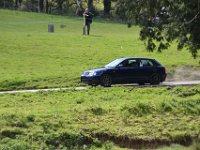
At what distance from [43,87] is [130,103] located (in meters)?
9.36

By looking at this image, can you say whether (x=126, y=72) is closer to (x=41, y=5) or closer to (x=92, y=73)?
(x=92, y=73)

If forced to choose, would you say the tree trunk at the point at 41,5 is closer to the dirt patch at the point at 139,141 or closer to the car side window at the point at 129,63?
the car side window at the point at 129,63

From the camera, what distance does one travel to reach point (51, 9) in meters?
91.9

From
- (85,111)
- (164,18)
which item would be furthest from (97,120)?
(164,18)

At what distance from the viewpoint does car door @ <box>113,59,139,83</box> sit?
1262 inches

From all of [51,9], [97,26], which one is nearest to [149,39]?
[97,26]

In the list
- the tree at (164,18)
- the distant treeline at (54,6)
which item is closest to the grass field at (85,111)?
the tree at (164,18)

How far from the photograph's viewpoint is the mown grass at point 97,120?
712 inches

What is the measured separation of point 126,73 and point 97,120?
11360 millimetres

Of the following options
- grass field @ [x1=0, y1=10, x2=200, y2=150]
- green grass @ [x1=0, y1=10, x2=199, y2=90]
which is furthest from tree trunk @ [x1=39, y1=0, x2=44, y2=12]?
grass field @ [x1=0, y1=10, x2=200, y2=150]

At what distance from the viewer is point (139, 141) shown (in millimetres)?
19438

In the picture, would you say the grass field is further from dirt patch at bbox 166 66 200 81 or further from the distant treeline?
the distant treeline

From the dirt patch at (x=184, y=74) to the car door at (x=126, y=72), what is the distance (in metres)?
4.69

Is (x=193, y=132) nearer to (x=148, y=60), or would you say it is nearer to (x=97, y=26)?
(x=148, y=60)
